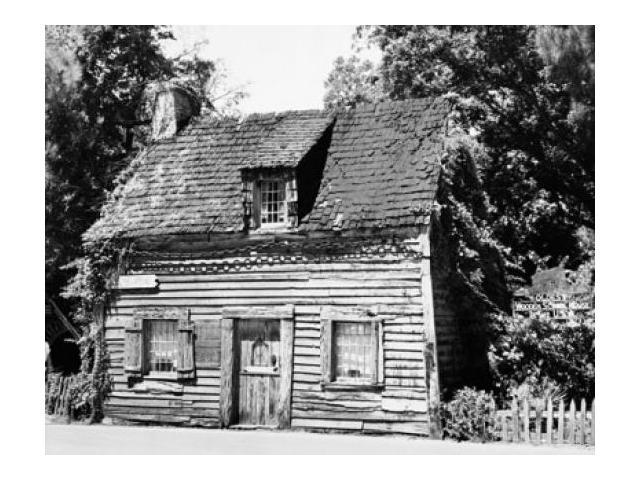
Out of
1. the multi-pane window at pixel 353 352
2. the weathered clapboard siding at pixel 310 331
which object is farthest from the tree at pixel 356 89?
the multi-pane window at pixel 353 352

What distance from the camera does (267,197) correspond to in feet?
61.1

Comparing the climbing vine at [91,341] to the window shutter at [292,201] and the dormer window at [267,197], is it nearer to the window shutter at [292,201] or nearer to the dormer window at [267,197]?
the dormer window at [267,197]

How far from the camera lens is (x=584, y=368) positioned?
56.6ft

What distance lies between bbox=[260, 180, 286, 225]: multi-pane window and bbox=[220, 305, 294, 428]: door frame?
1807 mm

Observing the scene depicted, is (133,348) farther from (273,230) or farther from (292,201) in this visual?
(292,201)

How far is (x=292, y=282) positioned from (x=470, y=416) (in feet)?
14.2

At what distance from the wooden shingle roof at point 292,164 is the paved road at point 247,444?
398 centimetres

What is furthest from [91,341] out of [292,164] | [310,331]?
[292,164]

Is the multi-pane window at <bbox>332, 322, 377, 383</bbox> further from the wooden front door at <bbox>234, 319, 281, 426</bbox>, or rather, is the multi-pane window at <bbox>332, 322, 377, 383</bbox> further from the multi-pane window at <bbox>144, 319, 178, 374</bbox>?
the multi-pane window at <bbox>144, 319, 178, 374</bbox>

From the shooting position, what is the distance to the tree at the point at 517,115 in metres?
19.4

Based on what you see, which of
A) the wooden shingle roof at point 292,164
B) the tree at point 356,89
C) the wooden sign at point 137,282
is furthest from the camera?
the tree at point 356,89

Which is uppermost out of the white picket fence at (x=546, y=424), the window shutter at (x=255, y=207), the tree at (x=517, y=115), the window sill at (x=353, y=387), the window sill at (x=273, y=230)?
the tree at (x=517, y=115)

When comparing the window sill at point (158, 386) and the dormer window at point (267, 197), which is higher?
the dormer window at point (267, 197)

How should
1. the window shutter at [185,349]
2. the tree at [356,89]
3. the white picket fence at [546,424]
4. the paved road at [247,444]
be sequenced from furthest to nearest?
the tree at [356,89], the window shutter at [185,349], the white picket fence at [546,424], the paved road at [247,444]
